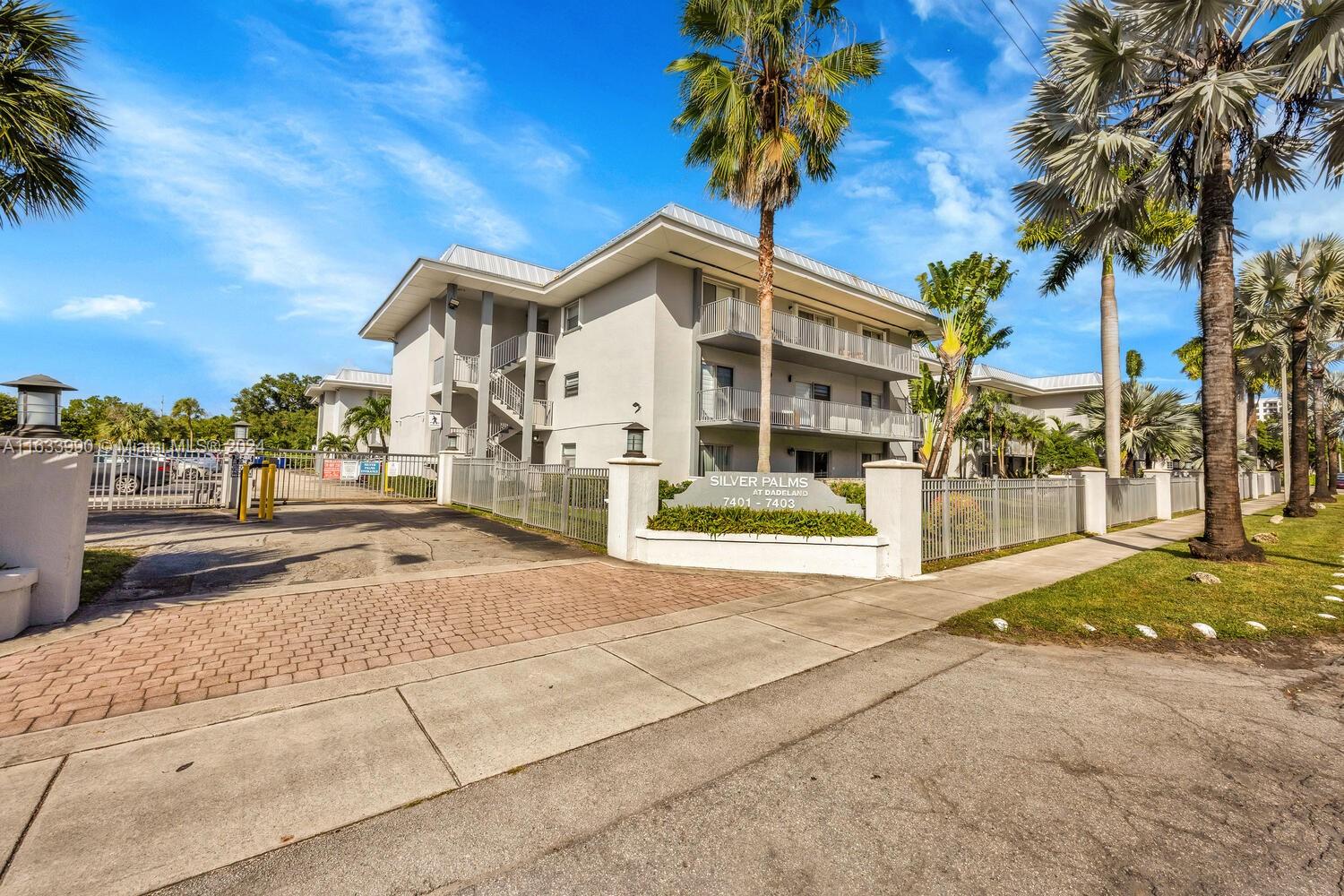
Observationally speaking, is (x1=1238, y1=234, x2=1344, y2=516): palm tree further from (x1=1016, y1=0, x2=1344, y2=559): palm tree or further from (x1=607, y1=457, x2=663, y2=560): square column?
(x1=607, y1=457, x2=663, y2=560): square column

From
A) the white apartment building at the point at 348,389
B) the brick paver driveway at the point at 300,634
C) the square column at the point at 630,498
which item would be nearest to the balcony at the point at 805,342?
the square column at the point at 630,498

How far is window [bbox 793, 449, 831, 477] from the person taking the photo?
2200 centimetres

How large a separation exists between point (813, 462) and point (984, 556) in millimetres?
Result: 11749

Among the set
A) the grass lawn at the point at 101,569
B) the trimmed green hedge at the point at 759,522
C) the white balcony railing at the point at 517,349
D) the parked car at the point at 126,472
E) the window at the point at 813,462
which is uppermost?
the white balcony railing at the point at 517,349

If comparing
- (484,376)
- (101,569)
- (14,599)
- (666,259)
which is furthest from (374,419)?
(14,599)

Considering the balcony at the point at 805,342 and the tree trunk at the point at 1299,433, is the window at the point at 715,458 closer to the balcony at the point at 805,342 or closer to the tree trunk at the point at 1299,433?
the balcony at the point at 805,342

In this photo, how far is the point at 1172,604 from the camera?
22.8 feet

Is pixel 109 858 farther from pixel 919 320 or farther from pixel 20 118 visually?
pixel 919 320

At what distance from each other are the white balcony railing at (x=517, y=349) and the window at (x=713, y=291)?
6938 mm

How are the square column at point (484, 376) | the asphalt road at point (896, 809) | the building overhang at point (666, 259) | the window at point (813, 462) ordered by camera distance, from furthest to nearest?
the window at point (813, 462)
the square column at point (484, 376)
the building overhang at point (666, 259)
the asphalt road at point (896, 809)

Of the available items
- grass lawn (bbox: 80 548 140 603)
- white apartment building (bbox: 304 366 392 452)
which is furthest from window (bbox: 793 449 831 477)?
white apartment building (bbox: 304 366 392 452)

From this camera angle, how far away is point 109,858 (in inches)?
93.7

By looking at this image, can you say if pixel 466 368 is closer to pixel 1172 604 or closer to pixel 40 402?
pixel 40 402

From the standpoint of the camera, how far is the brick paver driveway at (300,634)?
158 inches
